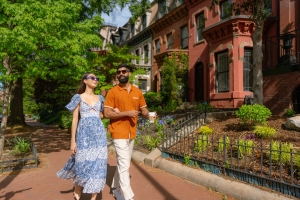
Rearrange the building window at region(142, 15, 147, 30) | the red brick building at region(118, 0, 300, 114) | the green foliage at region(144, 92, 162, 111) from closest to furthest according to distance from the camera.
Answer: the red brick building at region(118, 0, 300, 114), the green foliage at region(144, 92, 162, 111), the building window at region(142, 15, 147, 30)

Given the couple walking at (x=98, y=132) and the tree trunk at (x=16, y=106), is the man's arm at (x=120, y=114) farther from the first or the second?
the tree trunk at (x=16, y=106)

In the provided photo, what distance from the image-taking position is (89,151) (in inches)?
140

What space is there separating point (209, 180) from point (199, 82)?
1271cm

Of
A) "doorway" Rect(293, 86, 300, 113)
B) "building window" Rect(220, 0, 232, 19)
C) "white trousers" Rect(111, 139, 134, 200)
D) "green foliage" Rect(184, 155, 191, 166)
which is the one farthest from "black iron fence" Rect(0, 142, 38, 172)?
"building window" Rect(220, 0, 232, 19)

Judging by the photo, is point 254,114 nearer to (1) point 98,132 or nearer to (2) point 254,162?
(2) point 254,162

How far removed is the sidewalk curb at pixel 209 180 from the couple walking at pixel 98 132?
1710mm

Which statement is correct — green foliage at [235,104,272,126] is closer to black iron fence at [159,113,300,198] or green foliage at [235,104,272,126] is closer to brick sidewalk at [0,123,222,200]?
black iron fence at [159,113,300,198]

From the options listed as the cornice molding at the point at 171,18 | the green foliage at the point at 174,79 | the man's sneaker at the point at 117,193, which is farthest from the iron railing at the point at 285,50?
the cornice molding at the point at 171,18

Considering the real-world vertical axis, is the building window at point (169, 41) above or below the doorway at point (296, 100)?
above

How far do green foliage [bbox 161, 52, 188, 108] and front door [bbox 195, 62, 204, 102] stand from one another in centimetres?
80

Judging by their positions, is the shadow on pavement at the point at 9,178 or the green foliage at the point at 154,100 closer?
the shadow on pavement at the point at 9,178

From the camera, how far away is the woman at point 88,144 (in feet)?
11.6

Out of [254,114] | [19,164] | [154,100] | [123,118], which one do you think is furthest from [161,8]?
[123,118]

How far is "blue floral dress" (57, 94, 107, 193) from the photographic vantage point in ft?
11.6
